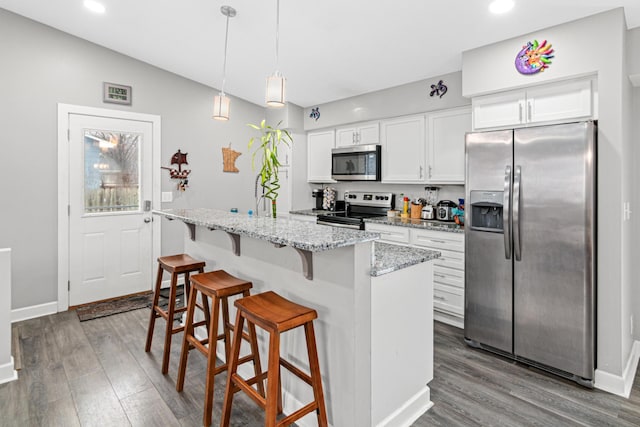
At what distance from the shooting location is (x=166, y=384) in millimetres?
2373

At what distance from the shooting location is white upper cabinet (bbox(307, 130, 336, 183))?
195 inches

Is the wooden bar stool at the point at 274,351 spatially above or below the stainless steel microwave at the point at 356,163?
below

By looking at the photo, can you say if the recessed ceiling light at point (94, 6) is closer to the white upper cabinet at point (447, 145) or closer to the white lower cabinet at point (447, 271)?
the white upper cabinet at point (447, 145)

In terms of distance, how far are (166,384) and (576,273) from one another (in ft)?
9.23

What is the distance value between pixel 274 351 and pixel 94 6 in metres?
3.47

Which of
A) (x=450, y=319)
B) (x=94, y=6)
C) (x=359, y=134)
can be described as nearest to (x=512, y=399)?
(x=450, y=319)

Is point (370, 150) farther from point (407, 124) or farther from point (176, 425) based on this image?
point (176, 425)

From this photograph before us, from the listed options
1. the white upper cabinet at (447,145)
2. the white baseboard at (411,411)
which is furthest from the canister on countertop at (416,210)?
the white baseboard at (411,411)

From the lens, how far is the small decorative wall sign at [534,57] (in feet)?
8.37

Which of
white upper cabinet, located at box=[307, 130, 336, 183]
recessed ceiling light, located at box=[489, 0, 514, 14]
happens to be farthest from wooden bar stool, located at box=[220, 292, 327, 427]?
white upper cabinet, located at box=[307, 130, 336, 183]

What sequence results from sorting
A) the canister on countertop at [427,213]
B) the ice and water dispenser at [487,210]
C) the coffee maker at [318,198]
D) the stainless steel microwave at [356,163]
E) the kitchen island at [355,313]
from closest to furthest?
the kitchen island at [355,313], the ice and water dispenser at [487,210], the canister on countertop at [427,213], the stainless steel microwave at [356,163], the coffee maker at [318,198]

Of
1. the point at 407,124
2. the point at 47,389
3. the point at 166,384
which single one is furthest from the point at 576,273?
the point at 47,389

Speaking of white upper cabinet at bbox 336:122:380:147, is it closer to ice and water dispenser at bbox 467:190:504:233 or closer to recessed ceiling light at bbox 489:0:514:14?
ice and water dispenser at bbox 467:190:504:233

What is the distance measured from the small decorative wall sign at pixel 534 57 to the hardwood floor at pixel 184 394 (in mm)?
2186
